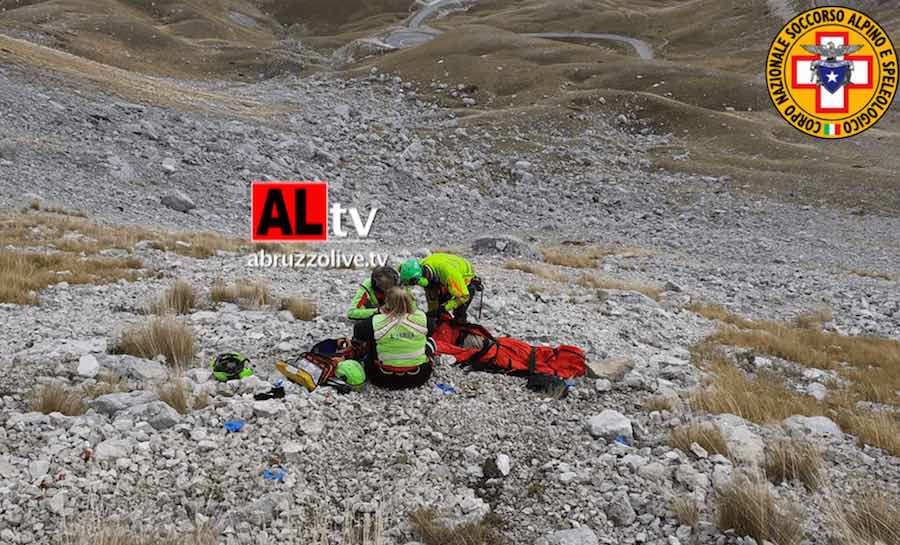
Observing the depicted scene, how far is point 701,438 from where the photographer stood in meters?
5.80

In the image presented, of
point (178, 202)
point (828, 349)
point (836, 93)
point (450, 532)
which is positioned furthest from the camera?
point (836, 93)

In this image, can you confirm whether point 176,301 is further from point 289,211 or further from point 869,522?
point 289,211

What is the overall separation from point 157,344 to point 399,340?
9.41ft

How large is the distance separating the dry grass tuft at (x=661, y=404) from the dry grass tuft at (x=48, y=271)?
28.4 feet

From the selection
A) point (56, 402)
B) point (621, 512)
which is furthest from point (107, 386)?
point (621, 512)

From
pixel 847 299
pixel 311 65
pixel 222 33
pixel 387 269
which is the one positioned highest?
pixel 222 33

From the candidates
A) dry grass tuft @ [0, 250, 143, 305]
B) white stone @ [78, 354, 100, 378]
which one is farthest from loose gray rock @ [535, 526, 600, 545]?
dry grass tuft @ [0, 250, 143, 305]

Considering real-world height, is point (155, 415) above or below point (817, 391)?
above

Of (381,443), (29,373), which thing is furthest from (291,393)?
(29,373)

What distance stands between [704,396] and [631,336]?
11.5 feet

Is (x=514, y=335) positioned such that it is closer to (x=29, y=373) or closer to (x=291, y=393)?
(x=291, y=393)

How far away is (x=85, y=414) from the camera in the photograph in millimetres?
5488

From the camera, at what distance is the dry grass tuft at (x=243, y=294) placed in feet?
32.4

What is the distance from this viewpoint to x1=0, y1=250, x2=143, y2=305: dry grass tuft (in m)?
9.02
